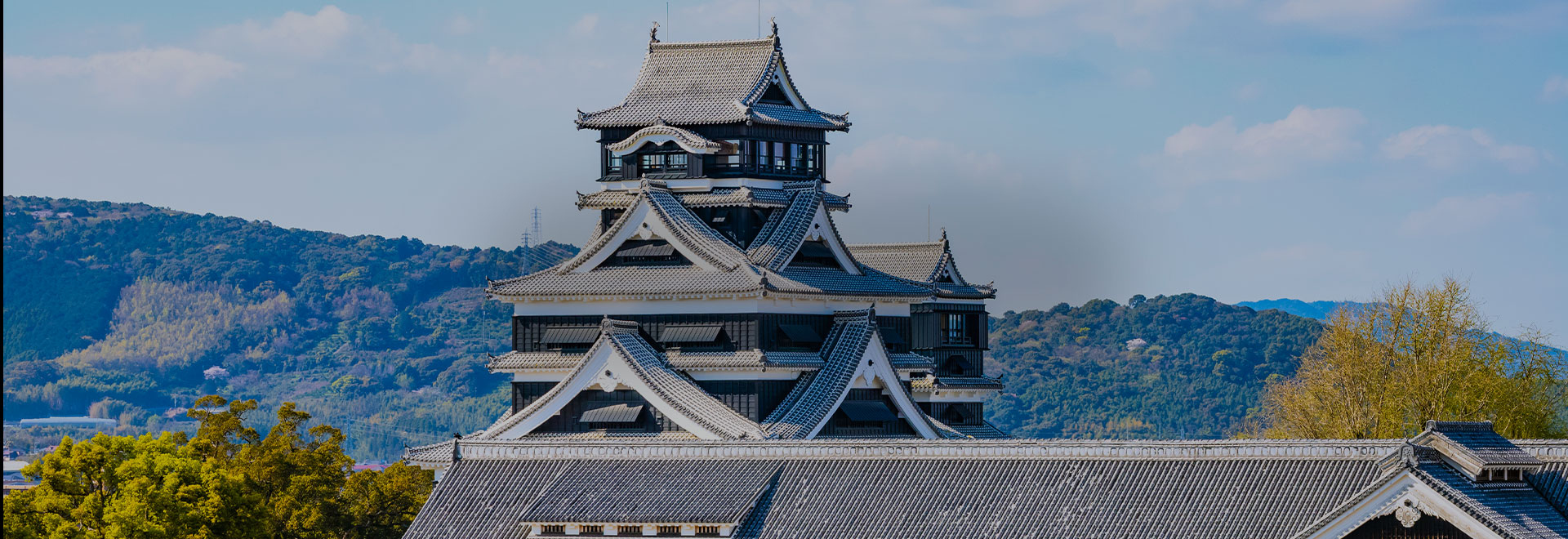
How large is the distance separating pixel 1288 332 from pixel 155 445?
123m

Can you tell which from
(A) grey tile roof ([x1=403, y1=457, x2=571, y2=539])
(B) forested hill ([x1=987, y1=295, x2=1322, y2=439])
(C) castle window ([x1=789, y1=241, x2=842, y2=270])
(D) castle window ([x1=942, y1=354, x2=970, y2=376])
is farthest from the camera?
(B) forested hill ([x1=987, y1=295, x2=1322, y2=439])

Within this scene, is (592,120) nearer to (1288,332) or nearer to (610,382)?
(610,382)

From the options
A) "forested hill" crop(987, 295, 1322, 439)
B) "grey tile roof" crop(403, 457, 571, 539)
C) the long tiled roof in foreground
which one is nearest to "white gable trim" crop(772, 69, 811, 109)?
the long tiled roof in foreground

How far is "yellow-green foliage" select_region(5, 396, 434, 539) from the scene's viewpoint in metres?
41.8

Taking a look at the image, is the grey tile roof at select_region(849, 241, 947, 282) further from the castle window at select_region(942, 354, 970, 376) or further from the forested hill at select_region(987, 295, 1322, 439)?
the forested hill at select_region(987, 295, 1322, 439)

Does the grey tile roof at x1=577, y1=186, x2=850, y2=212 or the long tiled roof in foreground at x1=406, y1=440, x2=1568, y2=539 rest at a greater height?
the grey tile roof at x1=577, y1=186, x2=850, y2=212

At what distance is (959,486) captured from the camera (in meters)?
35.7

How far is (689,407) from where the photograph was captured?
45312 mm

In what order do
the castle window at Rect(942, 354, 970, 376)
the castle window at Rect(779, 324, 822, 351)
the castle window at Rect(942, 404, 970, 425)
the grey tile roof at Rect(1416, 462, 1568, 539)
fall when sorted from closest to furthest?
the grey tile roof at Rect(1416, 462, 1568, 539)
the castle window at Rect(779, 324, 822, 351)
the castle window at Rect(942, 404, 970, 425)
the castle window at Rect(942, 354, 970, 376)

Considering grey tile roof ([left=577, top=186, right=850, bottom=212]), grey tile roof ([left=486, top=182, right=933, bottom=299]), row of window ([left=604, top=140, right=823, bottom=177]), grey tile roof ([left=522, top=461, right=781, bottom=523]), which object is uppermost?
row of window ([left=604, top=140, right=823, bottom=177])

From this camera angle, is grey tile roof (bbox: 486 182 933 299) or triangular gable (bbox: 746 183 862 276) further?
triangular gable (bbox: 746 183 862 276)

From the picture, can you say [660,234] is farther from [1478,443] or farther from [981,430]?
[1478,443]

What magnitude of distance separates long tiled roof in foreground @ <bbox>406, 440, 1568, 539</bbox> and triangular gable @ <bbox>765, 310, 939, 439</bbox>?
6862mm

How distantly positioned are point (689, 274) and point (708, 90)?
6441 mm
